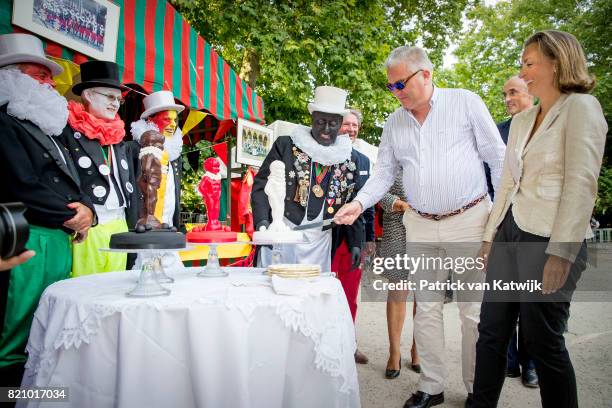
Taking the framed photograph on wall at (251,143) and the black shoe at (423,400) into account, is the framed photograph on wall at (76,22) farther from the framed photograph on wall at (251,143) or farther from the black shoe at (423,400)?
the black shoe at (423,400)

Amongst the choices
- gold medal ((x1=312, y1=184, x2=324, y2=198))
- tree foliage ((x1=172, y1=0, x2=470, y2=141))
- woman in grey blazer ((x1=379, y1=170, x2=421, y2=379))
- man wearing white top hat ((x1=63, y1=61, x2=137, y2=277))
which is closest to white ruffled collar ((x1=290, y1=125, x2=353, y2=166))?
gold medal ((x1=312, y1=184, x2=324, y2=198))

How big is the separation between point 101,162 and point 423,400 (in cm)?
256


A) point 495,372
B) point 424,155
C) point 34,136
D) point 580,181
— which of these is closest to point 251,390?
point 495,372

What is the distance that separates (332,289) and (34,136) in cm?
196

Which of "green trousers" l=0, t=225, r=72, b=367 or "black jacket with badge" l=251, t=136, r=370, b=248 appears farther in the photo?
"black jacket with badge" l=251, t=136, r=370, b=248

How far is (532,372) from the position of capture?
9.87 ft

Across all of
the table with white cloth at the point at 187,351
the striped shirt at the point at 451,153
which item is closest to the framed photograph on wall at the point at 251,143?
the striped shirt at the point at 451,153

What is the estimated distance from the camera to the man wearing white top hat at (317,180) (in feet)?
9.93

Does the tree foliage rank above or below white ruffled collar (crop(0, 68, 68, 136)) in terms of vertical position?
above

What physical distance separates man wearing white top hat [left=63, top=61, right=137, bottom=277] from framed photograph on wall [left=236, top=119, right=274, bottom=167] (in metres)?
2.48

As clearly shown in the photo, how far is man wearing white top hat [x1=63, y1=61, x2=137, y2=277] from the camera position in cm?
266

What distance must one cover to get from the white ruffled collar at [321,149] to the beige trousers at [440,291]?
0.80 meters

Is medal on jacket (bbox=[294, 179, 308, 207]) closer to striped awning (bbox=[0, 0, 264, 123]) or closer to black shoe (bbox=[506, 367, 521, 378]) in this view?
black shoe (bbox=[506, 367, 521, 378])

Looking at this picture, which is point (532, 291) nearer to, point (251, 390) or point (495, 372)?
point (495, 372)
